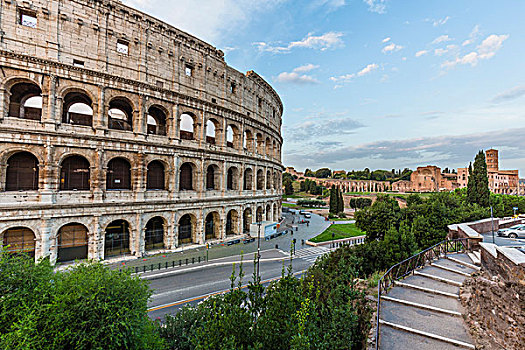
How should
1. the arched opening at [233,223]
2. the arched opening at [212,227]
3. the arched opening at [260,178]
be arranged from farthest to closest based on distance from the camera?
the arched opening at [260,178] → the arched opening at [233,223] → the arched opening at [212,227]

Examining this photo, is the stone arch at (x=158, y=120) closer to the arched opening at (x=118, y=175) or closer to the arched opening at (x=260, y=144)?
the arched opening at (x=118, y=175)

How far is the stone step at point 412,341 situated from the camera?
270 inches

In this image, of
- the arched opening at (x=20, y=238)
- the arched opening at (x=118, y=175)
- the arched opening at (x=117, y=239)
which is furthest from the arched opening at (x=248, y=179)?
the arched opening at (x=20, y=238)

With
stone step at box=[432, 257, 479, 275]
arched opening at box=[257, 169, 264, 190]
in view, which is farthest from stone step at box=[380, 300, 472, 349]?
arched opening at box=[257, 169, 264, 190]

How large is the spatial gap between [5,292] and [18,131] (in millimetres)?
18815

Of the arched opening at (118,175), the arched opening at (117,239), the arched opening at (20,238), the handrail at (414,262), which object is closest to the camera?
the handrail at (414,262)

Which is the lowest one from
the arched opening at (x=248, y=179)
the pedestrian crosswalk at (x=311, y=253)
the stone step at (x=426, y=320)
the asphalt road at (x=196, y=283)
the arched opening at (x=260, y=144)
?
the pedestrian crosswalk at (x=311, y=253)

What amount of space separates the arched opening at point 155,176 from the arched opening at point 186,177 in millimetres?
2151

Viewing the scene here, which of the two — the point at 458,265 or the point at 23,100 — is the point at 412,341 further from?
the point at 23,100

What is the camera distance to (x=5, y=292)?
6379 mm

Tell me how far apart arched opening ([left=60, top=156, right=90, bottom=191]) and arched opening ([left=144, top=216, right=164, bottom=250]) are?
7190 mm

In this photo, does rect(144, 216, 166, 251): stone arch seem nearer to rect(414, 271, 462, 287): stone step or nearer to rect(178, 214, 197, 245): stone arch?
rect(178, 214, 197, 245): stone arch

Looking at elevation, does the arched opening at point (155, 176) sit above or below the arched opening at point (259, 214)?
above

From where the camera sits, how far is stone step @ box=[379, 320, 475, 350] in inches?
270
